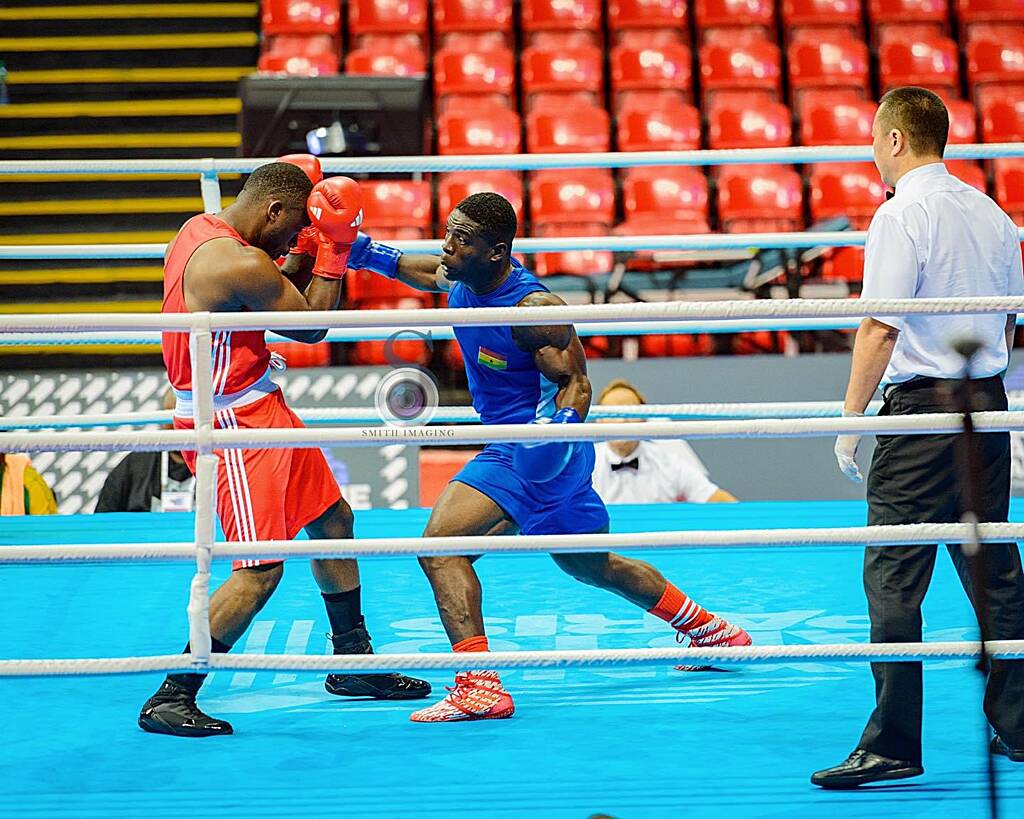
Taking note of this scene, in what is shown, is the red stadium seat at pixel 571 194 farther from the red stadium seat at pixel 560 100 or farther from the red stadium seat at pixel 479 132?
the red stadium seat at pixel 560 100

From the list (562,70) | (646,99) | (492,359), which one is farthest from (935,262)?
(562,70)

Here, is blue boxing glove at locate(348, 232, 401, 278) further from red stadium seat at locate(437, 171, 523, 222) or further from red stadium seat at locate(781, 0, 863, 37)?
red stadium seat at locate(781, 0, 863, 37)

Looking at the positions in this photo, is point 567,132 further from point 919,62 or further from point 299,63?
point 919,62

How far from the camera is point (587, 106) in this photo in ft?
25.8

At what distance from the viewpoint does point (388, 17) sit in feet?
28.0

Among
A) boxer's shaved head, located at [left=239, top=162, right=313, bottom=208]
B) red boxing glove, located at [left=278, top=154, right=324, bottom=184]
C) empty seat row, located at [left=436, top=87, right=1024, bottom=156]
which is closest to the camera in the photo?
boxer's shaved head, located at [left=239, top=162, right=313, bottom=208]

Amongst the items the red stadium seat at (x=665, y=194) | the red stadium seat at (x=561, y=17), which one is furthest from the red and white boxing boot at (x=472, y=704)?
the red stadium seat at (x=561, y=17)

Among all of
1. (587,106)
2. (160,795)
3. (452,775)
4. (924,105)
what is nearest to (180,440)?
(160,795)

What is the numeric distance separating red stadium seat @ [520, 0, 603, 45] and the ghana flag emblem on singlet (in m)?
5.85

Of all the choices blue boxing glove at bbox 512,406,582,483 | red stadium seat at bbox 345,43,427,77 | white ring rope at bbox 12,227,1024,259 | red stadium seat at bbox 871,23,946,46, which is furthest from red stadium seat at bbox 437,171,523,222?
blue boxing glove at bbox 512,406,582,483

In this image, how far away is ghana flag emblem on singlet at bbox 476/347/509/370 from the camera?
3.18 meters

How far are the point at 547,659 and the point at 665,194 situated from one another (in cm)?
515

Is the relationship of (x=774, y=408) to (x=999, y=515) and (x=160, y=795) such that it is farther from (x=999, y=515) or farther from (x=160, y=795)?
(x=160, y=795)

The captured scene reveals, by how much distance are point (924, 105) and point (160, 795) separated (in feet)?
6.58
